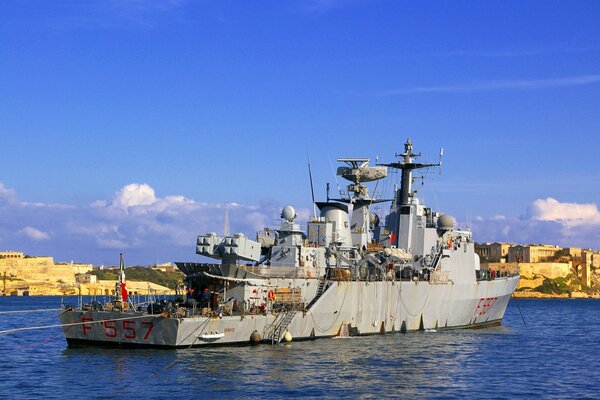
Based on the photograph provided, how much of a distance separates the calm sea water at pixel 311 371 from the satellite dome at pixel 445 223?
11.4 metres

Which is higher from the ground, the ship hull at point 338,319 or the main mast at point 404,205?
the main mast at point 404,205

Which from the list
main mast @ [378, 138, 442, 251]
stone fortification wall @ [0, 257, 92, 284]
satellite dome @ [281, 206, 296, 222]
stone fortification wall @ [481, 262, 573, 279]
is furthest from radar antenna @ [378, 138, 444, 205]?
stone fortification wall @ [0, 257, 92, 284]

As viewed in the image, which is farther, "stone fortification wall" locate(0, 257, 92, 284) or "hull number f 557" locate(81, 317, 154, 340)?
"stone fortification wall" locate(0, 257, 92, 284)

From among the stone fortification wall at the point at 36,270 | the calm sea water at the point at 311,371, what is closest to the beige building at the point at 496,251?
the stone fortification wall at the point at 36,270

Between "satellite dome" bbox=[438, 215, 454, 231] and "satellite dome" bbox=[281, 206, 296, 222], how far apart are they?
1325cm

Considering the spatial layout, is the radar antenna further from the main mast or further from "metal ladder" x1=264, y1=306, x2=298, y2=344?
"metal ladder" x1=264, y1=306, x2=298, y2=344

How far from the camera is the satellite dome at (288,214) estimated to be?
45875mm

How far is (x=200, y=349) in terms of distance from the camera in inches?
1431

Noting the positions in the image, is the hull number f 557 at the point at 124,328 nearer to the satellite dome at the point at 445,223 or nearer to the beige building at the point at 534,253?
the satellite dome at the point at 445,223

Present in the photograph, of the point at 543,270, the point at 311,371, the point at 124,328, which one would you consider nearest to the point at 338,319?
the point at 311,371

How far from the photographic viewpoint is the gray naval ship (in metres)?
36.6

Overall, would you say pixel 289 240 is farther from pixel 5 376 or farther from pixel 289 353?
pixel 5 376

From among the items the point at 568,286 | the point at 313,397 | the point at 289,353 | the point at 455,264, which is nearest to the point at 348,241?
the point at 455,264

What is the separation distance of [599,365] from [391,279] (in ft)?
43.7
